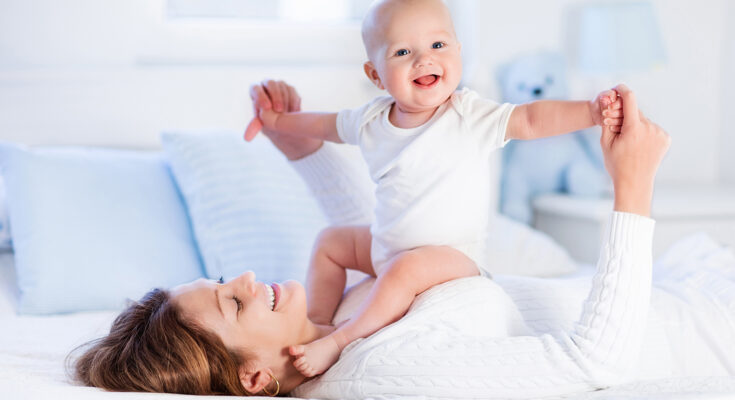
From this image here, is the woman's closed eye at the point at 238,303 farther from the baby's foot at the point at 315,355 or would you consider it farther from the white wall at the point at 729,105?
the white wall at the point at 729,105

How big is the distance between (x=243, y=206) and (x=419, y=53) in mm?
789

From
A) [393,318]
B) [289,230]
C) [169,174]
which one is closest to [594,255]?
[289,230]

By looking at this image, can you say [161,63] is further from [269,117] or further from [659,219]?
[659,219]

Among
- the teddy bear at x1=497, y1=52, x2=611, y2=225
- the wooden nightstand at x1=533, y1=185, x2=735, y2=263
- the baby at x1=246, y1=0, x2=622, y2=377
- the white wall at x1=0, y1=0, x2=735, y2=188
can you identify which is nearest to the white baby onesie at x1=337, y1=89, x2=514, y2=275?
the baby at x1=246, y1=0, x2=622, y2=377

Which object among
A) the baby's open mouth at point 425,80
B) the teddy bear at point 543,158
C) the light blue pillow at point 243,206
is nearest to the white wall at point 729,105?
the teddy bear at point 543,158

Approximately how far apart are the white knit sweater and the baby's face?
0.30 metres

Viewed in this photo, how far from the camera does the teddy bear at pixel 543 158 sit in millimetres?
2674

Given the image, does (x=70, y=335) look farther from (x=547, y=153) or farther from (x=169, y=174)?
(x=547, y=153)

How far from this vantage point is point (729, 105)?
121 inches

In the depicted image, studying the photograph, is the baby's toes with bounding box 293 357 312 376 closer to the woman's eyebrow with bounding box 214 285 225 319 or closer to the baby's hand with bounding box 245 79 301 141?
the woman's eyebrow with bounding box 214 285 225 319

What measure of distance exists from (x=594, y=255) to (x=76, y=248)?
1.61m

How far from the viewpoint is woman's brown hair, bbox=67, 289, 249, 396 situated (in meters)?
1.00

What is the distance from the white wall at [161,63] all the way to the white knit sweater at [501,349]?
1.35 meters

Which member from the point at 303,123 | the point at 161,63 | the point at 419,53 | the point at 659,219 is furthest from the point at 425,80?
the point at 659,219
